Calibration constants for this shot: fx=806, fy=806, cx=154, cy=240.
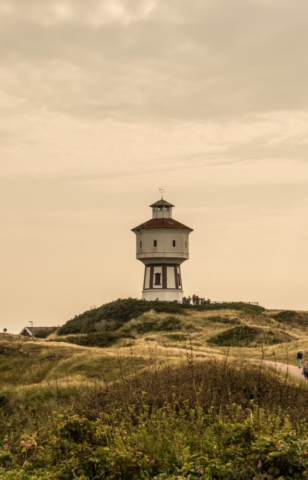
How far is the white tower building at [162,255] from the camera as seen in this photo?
76000mm

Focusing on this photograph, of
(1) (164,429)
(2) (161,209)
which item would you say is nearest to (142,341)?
(2) (161,209)

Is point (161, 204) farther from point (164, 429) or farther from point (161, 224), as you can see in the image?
point (164, 429)

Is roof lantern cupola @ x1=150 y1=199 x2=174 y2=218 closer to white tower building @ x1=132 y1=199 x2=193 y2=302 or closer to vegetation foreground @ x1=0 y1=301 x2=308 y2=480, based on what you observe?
white tower building @ x1=132 y1=199 x2=193 y2=302

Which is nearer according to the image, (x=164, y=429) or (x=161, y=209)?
(x=164, y=429)

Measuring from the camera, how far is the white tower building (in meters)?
76.0

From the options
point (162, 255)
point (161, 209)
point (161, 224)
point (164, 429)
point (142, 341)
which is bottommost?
point (164, 429)


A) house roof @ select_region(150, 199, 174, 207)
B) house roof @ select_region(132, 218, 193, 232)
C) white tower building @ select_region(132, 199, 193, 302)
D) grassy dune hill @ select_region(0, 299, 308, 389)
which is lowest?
grassy dune hill @ select_region(0, 299, 308, 389)

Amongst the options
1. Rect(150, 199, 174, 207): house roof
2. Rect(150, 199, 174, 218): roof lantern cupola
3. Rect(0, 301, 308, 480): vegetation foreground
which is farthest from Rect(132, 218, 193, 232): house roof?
Rect(0, 301, 308, 480): vegetation foreground

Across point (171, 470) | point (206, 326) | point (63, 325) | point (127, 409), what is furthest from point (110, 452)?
point (63, 325)

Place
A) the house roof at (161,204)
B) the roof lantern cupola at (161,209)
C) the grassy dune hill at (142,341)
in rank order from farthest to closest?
the house roof at (161,204), the roof lantern cupola at (161,209), the grassy dune hill at (142,341)

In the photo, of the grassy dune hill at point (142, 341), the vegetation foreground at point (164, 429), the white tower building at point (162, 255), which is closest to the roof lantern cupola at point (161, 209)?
the white tower building at point (162, 255)

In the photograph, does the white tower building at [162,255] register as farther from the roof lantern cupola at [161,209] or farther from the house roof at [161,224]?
the roof lantern cupola at [161,209]

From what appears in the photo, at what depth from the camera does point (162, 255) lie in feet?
247

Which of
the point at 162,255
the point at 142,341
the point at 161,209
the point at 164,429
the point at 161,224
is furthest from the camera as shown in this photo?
the point at 161,209
